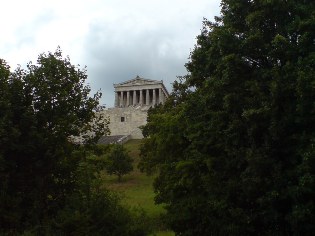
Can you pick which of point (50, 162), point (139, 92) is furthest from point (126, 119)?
point (50, 162)

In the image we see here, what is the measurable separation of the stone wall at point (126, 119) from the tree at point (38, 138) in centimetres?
6697

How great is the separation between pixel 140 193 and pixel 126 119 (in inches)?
2118

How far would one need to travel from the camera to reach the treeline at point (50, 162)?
19688 millimetres

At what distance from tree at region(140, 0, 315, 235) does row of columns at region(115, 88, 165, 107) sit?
83.0 m

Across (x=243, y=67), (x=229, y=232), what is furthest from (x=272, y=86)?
(x=229, y=232)

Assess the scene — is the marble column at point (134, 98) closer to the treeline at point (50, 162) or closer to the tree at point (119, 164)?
the tree at point (119, 164)

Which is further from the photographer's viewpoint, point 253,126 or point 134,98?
point 134,98

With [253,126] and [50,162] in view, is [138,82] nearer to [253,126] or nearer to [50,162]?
[50,162]

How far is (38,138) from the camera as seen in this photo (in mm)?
20578

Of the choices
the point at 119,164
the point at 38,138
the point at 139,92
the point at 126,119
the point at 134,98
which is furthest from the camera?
the point at 139,92

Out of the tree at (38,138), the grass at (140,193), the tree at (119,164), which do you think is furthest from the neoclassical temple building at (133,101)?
the tree at (38,138)

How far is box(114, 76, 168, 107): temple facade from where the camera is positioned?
342 feet

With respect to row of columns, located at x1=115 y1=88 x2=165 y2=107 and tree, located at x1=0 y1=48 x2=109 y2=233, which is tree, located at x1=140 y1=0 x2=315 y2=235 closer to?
tree, located at x1=0 y1=48 x2=109 y2=233

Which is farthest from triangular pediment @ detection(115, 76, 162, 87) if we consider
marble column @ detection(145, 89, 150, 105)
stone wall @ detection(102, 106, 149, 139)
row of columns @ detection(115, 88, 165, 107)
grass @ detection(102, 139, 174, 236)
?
grass @ detection(102, 139, 174, 236)
